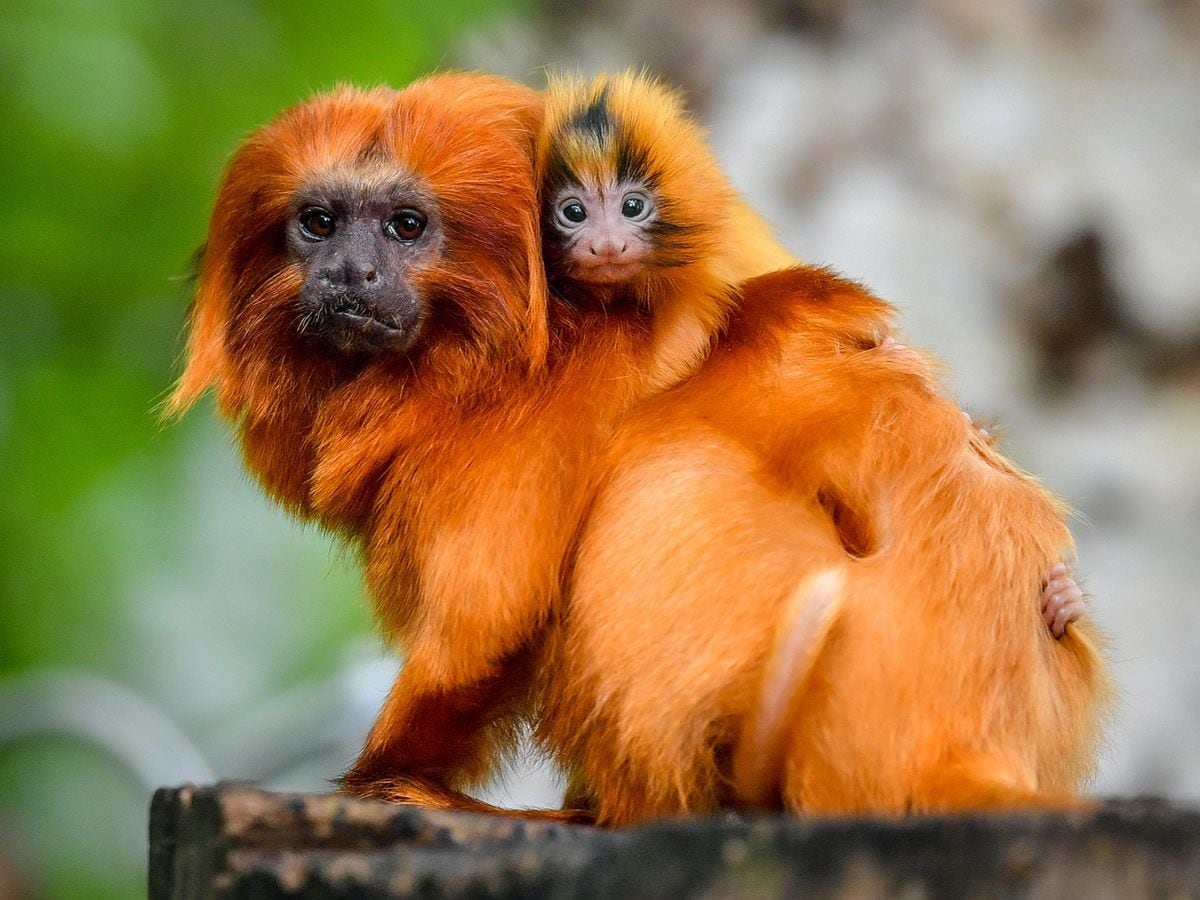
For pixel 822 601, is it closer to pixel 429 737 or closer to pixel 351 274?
pixel 429 737

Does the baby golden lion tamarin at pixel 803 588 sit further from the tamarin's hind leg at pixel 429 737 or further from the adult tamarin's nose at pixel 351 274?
the adult tamarin's nose at pixel 351 274

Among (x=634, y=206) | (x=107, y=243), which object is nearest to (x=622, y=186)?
(x=634, y=206)

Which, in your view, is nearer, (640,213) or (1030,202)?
(640,213)

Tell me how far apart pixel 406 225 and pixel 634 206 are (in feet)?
1.27

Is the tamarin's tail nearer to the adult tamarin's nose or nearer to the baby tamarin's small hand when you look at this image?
Answer: the baby tamarin's small hand

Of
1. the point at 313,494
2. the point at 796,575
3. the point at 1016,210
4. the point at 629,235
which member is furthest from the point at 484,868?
the point at 1016,210

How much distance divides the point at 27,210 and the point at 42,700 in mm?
1601

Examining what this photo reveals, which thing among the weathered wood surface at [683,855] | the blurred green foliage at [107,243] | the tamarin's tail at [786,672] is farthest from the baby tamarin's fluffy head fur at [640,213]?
the blurred green foliage at [107,243]

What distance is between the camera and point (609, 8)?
16.0 feet

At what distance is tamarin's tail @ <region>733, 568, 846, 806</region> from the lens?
190 centimetres

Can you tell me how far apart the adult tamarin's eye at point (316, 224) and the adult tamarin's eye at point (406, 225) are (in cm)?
11

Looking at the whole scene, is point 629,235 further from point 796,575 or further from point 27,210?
point 27,210

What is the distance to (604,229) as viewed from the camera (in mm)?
2193

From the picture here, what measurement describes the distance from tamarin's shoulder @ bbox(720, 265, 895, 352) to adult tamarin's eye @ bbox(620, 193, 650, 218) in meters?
0.22
